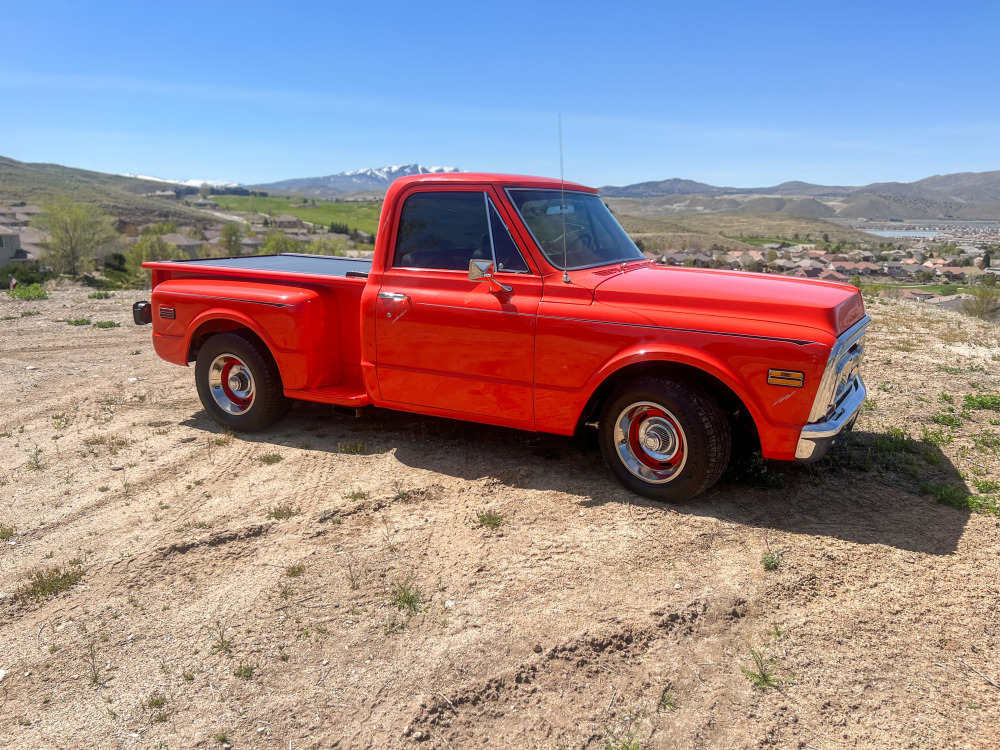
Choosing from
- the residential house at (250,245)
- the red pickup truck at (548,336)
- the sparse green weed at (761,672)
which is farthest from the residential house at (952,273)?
the residential house at (250,245)

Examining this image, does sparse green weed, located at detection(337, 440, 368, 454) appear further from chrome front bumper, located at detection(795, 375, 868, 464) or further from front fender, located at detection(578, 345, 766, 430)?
chrome front bumper, located at detection(795, 375, 868, 464)

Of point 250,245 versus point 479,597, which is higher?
point 250,245

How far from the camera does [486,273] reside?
474 centimetres

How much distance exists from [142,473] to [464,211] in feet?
10.5

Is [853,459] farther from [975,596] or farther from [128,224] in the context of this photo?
[128,224]

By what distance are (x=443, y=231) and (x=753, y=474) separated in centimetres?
287

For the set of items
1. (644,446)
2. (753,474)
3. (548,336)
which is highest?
(548,336)

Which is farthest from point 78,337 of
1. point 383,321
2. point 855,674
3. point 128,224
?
point 128,224

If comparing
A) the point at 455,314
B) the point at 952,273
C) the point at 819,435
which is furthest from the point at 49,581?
the point at 952,273

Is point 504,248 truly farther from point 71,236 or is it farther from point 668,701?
point 71,236

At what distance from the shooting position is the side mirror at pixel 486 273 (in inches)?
182

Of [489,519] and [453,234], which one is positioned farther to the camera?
[453,234]

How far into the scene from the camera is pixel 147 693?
3055mm

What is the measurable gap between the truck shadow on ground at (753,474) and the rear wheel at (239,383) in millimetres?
201
